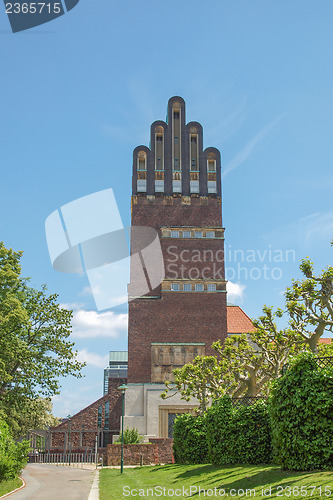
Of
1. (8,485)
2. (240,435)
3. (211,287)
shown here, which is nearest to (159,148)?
(211,287)

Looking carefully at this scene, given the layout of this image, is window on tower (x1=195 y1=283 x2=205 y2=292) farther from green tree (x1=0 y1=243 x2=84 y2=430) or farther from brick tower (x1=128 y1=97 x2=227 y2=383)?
green tree (x1=0 y1=243 x2=84 y2=430)

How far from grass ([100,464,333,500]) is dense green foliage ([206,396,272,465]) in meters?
0.66

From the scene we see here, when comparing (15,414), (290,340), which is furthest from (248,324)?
(290,340)

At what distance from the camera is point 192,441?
26.4m

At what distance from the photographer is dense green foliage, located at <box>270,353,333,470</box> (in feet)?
46.8

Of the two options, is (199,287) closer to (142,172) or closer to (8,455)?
(142,172)

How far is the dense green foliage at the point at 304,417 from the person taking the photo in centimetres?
1427

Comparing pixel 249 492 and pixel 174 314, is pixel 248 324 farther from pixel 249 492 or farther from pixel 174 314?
pixel 249 492

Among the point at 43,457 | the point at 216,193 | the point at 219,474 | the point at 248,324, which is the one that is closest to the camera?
the point at 219,474

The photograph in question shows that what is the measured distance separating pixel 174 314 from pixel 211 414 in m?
28.6

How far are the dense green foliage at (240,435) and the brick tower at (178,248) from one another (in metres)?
28.0

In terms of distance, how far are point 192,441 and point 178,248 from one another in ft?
90.4

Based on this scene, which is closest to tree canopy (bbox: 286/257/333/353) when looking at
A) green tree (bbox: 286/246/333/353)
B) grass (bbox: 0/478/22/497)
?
green tree (bbox: 286/246/333/353)

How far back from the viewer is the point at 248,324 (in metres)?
59.7
